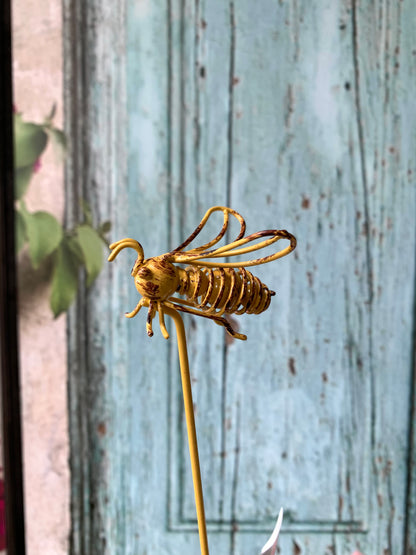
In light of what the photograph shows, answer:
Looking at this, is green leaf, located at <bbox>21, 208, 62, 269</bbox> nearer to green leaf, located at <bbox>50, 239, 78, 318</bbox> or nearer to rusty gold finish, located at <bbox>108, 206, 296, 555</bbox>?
green leaf, located at <bbox>50, 239, 78, 318</bbox>

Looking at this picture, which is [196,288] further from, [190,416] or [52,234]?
[52,234]

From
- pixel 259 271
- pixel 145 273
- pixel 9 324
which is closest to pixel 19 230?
pixel 9 324

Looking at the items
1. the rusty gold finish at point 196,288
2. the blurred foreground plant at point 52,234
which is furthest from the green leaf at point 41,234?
the rusty gold finish at point 196,288

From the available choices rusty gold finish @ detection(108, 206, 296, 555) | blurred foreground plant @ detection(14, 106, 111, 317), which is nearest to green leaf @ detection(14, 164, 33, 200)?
blurred foreground plant @ detection(14, 106, 111, 317)

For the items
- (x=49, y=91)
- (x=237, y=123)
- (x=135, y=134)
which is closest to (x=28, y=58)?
(x=49, y=91)

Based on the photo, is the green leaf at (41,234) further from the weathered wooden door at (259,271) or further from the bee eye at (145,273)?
the bee eye at (145,273)

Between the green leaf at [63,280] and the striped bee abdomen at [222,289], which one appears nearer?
the striped bee abdomen at [222,289]
